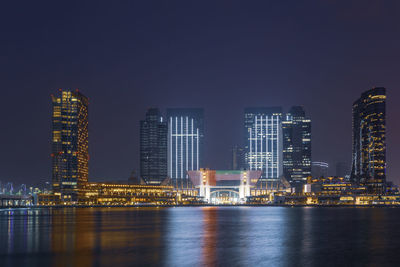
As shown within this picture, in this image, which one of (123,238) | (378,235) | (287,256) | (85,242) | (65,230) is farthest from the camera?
(65,230)

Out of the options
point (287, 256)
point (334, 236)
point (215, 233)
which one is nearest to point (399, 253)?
point (287, 256)

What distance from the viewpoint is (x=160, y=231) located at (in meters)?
96.4

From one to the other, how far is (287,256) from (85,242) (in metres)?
28.1

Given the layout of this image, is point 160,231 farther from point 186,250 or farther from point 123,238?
point 186,250

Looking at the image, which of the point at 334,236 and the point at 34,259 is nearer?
the point at 34,259

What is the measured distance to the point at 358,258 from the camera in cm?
6116

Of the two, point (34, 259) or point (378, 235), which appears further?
point (378, 235)

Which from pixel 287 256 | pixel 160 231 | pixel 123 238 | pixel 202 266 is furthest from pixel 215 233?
pixel 202 266

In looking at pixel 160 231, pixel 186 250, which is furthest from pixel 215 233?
pixel 186 250

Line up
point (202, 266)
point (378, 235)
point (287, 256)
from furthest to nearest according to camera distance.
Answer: point (378, 235) < point (287, 256) < point (202, 266)

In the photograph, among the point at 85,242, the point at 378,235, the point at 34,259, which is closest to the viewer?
the point at 34,259

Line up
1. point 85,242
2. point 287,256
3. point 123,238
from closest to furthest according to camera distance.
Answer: point 287,256, point 85,242, point 123,238

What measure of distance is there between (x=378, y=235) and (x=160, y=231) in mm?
36395

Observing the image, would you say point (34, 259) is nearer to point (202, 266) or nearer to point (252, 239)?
point (202, 266)
